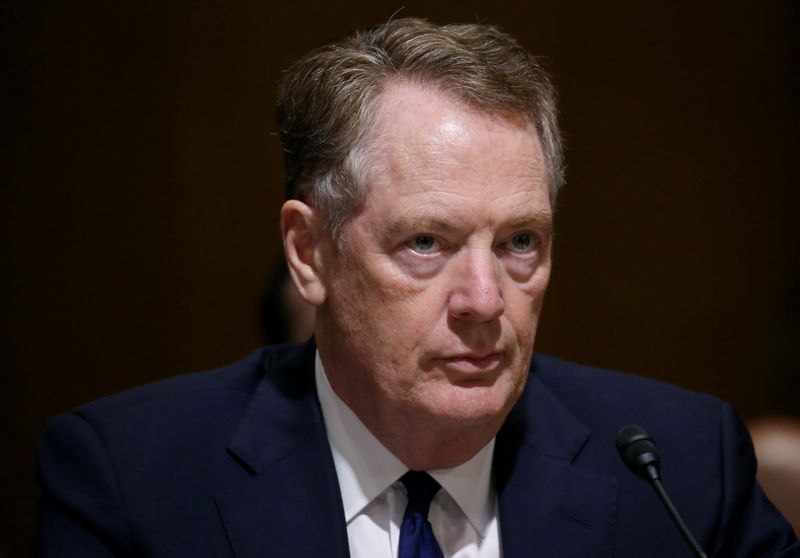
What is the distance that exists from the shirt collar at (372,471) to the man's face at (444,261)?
0.14 metres

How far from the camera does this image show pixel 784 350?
464 centimetres

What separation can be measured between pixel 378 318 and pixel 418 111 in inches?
15.2

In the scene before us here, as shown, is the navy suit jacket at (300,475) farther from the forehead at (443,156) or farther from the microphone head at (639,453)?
the forehead at (443,156)

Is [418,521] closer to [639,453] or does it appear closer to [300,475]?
[300,475]

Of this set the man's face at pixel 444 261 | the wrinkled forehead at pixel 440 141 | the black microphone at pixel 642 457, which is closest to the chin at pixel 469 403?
the man's face at pixel 444 261

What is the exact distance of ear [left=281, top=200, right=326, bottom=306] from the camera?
87.4 inches

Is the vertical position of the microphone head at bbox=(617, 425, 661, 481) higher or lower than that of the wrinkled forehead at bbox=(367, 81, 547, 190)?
lower

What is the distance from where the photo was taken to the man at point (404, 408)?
2047 mm

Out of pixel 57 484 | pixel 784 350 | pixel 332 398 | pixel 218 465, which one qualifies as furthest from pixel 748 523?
pixel 784 350

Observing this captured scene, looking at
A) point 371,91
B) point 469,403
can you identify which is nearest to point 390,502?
point 469,403

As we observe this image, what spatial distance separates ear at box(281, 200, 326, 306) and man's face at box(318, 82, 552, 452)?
10 cm

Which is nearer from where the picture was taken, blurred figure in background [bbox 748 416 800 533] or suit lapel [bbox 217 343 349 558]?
suit lapel [bbox 217 343 349 558]

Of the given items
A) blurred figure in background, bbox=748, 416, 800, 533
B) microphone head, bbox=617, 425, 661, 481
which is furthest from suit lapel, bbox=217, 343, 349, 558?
blurred figure in background, bbox=748, 416, 800, 533

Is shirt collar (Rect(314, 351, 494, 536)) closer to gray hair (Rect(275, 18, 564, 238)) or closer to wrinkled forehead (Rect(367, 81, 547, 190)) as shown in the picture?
gray hair (Rect(275, 18, 564, 238))
